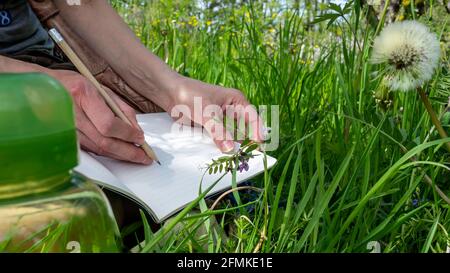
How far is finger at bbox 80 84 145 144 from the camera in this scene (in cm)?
109

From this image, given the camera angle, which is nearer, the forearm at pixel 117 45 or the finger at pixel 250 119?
the finger at pixel 250 119

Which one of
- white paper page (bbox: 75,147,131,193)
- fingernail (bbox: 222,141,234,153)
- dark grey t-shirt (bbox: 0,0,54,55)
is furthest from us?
dark grey t-shirt (bbox: 0,0,54,55)

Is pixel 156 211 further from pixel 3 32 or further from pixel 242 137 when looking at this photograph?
pixel 3 32

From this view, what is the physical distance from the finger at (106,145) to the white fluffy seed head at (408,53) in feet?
1.33

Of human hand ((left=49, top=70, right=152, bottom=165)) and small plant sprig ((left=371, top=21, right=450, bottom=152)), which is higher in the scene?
small plant sprig ((left=371, top=21, right=450, bottom=152))

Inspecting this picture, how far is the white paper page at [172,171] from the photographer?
41.2 inches

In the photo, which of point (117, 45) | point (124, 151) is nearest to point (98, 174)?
point (124, 151)

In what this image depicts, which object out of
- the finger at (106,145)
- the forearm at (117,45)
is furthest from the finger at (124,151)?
the forearm at (117,45)

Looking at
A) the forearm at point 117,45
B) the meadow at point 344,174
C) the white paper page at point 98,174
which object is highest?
the forearm at point 117,45

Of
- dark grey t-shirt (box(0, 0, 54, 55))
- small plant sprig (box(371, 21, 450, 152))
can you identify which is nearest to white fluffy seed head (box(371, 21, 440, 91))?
small plant sprig (box(371, 21, 450, 152))

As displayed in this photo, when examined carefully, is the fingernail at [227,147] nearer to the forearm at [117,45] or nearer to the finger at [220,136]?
the finger at [220,136]

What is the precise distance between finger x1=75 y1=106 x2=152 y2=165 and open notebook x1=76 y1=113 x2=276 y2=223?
0.02 m

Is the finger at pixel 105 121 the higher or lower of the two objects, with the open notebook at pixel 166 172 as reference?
higher

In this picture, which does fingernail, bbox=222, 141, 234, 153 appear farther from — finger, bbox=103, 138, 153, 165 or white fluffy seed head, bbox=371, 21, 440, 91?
white fluffy seed head, bbox=371, 21, 440, 91
